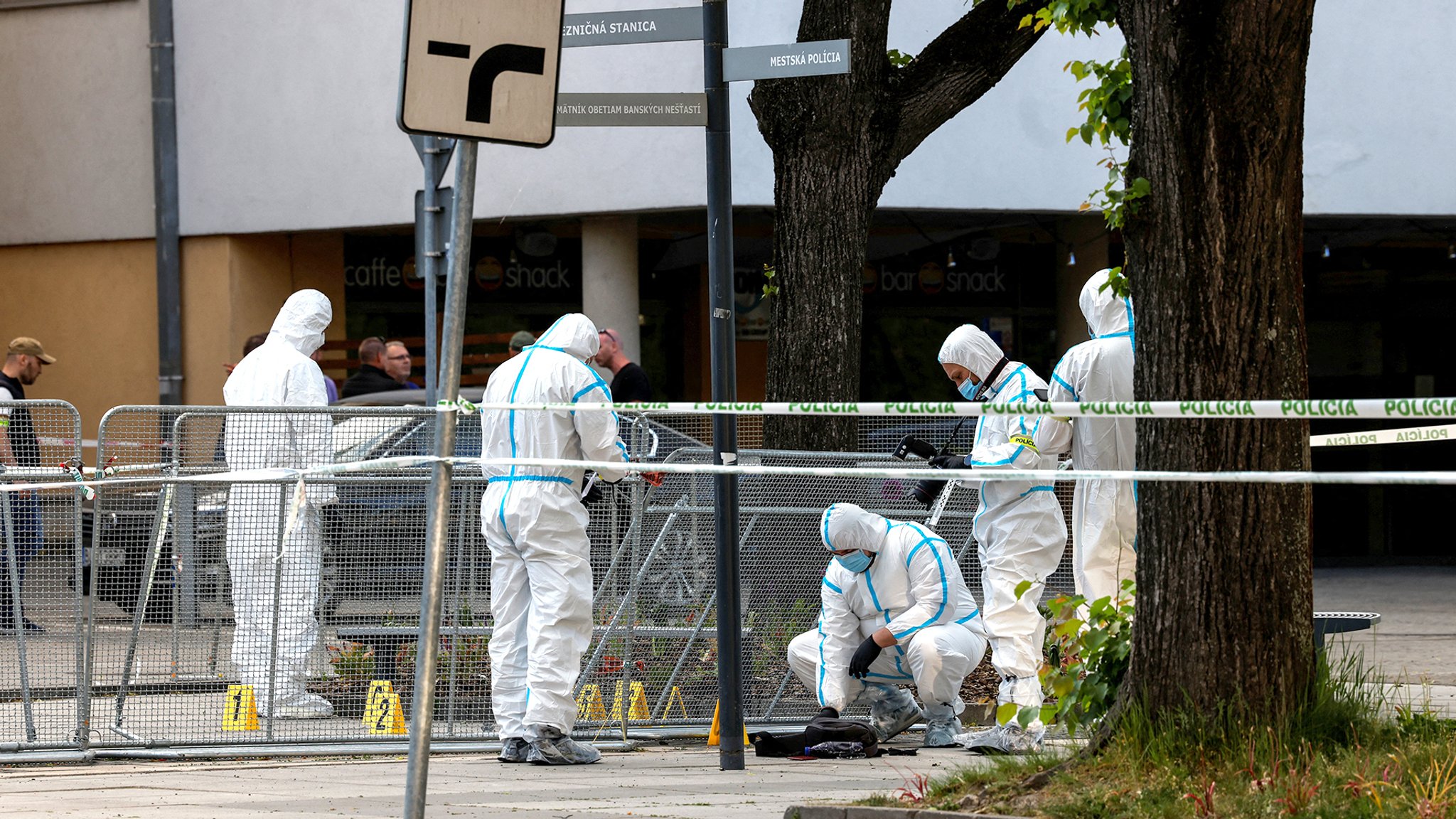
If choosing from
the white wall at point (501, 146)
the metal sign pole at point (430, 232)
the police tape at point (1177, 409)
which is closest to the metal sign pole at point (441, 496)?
the police tape at point (1177, 409)

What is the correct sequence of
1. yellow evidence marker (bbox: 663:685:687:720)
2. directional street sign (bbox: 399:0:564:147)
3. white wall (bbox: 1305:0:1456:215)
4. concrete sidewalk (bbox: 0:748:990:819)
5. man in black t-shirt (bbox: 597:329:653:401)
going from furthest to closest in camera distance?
1. white wall (bbox: 1305:0:1456:215)
2. man in black t-shirt (bbox: 597:329:653:401)
3. yellow evidence marker (bbox: 663:685:687:720)
4. concrete sidewalk (bbox: 0:748:990:819)
5. directional street sign (bbox: 399:0:564:147)

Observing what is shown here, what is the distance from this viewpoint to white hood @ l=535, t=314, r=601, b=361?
736cm

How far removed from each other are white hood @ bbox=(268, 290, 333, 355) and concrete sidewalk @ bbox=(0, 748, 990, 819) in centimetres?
276

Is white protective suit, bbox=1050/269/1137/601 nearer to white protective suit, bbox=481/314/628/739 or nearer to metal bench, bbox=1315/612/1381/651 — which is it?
metal bench, bbox=1315/612/1381/651

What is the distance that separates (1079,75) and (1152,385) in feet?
4.91

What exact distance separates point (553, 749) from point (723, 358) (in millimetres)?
1755

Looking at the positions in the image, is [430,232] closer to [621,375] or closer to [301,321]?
[301,321]

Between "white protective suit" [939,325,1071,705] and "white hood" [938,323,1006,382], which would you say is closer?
"white protective suit" [939,325,1071,705]

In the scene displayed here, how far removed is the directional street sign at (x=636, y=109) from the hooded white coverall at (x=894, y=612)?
196 centimetres

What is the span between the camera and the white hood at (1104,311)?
7691 mm

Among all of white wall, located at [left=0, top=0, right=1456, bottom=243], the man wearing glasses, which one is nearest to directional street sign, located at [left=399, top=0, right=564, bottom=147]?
the man wearing glasses

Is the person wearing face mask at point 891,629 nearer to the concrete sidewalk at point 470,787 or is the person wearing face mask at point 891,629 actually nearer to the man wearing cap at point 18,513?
the concrete sidewalk at point 470,787

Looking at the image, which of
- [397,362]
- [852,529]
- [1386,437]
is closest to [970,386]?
[852,529]

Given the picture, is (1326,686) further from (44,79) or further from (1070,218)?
(44,79)
